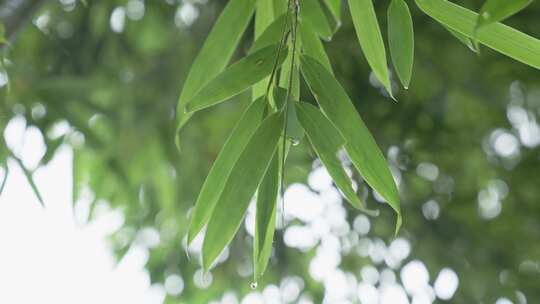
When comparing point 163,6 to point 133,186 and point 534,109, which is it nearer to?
point 133,186

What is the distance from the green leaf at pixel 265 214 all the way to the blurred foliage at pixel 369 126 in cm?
71

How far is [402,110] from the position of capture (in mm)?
1298

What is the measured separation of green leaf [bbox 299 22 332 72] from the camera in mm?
565

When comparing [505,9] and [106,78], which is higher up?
[505,9]

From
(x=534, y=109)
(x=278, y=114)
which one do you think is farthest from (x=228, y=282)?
(x=278, y=114)

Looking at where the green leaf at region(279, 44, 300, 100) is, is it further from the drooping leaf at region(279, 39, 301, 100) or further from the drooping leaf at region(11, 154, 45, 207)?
the drooping leaf at region(11, 154, 45, 207)

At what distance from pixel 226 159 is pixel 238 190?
1.7 inches

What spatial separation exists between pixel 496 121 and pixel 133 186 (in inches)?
25.8

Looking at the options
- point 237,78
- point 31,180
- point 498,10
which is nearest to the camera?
point 498,10

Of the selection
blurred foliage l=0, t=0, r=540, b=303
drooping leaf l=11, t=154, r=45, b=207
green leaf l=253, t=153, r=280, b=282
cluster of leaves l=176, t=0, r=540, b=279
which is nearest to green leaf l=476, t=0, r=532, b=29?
cluster of leaves l=176, t=0, r=540, b=279

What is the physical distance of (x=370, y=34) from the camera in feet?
1.74

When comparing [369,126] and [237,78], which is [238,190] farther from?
[369,126]

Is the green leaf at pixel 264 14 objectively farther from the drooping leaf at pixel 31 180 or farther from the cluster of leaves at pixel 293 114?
the drooping leaf at pixel 31 180

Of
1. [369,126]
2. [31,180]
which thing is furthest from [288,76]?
[369,126]
